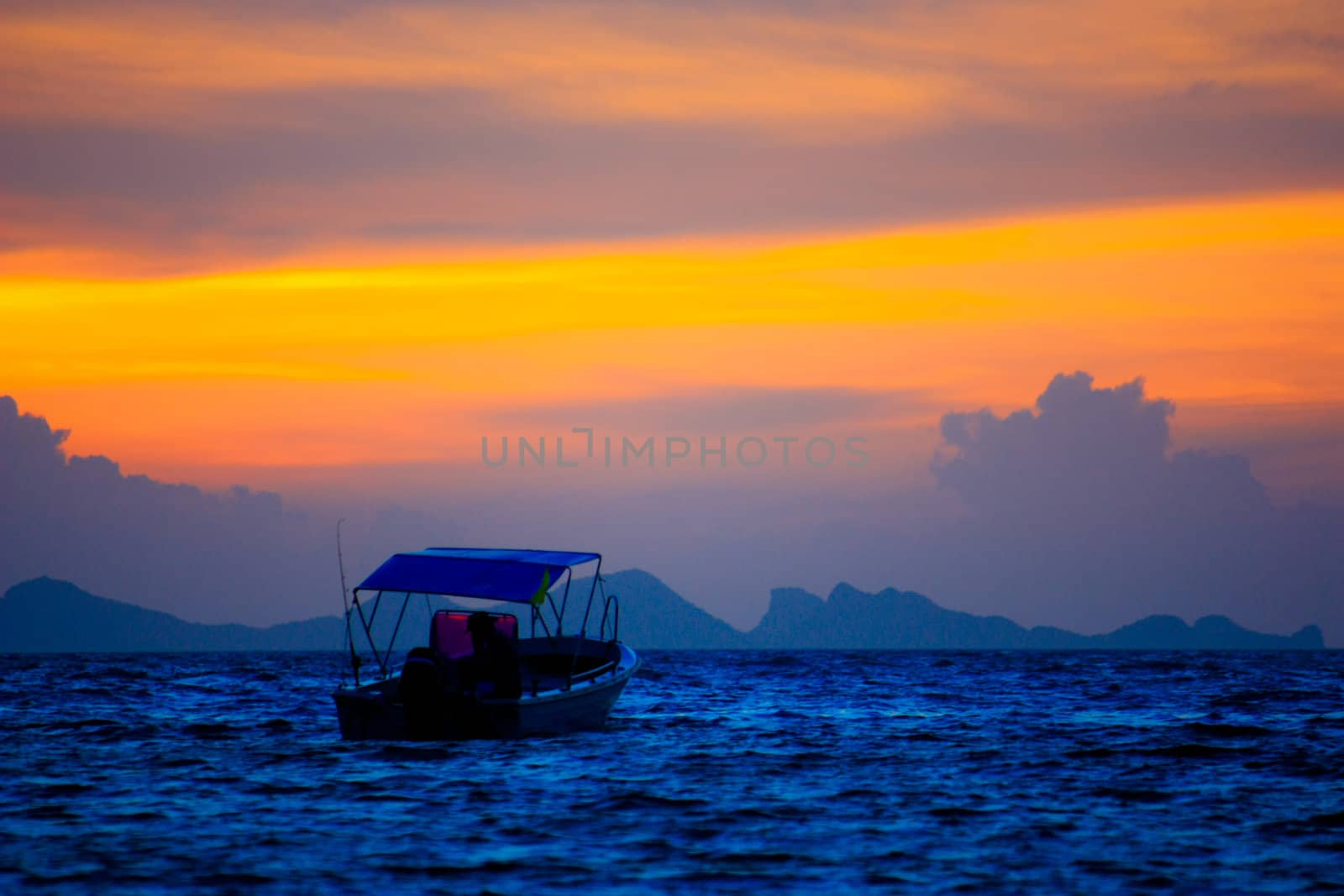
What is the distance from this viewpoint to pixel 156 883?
16031 mm

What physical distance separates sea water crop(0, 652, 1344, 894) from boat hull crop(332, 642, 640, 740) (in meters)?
0.63

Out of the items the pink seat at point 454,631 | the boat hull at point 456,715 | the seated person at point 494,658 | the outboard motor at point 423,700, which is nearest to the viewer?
the outboard motor at point 423,700

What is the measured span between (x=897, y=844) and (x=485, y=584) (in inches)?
457

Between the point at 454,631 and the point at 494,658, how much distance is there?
2.16 metres

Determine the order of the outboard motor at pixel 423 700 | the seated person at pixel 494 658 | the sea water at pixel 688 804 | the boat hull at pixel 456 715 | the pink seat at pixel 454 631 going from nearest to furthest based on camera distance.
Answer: the sea water at pixel 688 804 < the outboard motor at pixel 423 700 < the boat hull at pixel 456 715 < the seated person at pixel 494 658 < the pink seat at pixel 454 631

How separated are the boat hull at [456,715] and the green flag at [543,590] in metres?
1.84

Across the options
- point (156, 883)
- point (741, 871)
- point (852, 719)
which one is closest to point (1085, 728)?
point (852, 719)

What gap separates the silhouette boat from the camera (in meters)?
26.2

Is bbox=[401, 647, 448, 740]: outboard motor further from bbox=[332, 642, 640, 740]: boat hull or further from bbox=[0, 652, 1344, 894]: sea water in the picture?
bbox=[0, 652, 1344, 894]: sea water

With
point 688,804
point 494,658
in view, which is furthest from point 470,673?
point 688,804

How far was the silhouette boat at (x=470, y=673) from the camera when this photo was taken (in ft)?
85.9

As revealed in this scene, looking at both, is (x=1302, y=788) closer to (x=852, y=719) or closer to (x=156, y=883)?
(x=852, y=719)

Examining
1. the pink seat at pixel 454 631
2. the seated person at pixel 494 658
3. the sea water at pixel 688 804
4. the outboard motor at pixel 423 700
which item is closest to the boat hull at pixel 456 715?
the outboard motor at pixel 423 700

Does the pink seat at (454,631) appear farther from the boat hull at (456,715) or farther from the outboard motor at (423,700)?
the outboard motor at (423,700)
